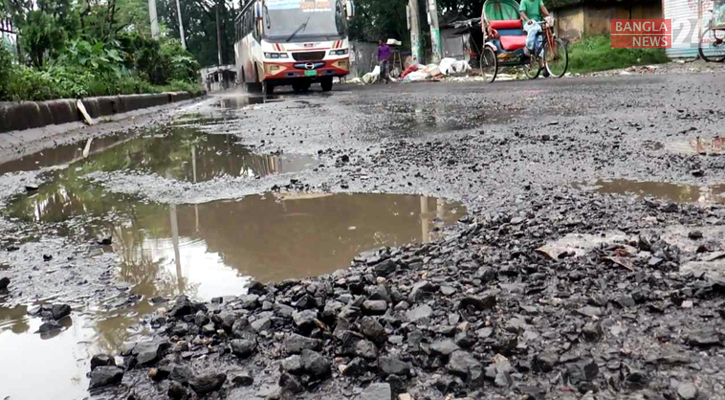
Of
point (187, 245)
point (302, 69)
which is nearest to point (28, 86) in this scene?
point (187, 245)

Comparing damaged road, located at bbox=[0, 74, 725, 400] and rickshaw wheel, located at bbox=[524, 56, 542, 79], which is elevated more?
rickshaw wheel, located at bbox=[524, 56, 542, 79]

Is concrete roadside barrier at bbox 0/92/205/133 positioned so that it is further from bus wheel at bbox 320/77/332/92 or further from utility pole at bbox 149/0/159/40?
utility pole at bbox 149/0/159/40

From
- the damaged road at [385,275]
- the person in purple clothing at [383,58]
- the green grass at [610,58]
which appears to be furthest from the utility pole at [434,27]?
the damaged road at [385,275]

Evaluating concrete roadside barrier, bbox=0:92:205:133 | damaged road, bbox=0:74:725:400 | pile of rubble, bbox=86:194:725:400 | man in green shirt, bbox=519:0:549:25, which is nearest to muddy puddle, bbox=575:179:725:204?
damaged road, bbox=0:74:725:400

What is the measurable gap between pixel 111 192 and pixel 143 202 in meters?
0.43

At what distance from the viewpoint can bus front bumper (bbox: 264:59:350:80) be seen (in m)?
16.1

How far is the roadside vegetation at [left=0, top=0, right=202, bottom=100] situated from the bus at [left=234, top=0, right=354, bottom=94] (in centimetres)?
332

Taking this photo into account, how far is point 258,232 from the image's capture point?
2.43m

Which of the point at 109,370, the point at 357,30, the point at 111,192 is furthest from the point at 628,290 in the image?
the point at 357,30

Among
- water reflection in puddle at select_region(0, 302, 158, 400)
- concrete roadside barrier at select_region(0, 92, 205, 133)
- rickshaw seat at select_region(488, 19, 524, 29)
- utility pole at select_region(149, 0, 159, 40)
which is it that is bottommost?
water reflection in puddle at select_region(0, 302, 158, 400)

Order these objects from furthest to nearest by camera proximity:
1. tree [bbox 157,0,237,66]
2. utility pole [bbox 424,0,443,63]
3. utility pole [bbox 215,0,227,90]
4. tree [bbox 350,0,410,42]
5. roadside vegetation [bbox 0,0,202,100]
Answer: tree [bbox 157,0,237,66]
utility pole [bbox 215,0,227,90]
tree [bbox 350,0,410,42]
utility pole [bbox 424,0,443,63]
roadside vegetation [bbox 0,0,202,100]

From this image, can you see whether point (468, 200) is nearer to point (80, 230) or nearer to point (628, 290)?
point (628, 290)

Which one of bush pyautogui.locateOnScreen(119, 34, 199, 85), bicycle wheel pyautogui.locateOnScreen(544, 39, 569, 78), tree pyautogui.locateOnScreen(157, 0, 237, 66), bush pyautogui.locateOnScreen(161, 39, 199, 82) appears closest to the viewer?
bicycle wheel pyautogui.locateOnScreen(544, 39, 569, 78)

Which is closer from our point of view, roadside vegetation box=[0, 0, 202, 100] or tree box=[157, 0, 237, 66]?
roadside vegetation box=[0, 0, 202, 100]
